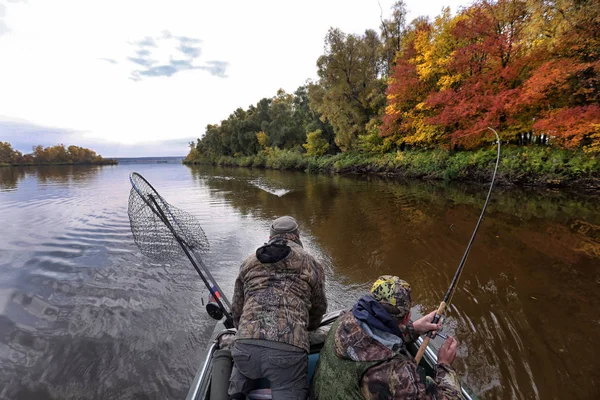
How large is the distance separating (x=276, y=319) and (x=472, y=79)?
1882cm

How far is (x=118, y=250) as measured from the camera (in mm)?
7832

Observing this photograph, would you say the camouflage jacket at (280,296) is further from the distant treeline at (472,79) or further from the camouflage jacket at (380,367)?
the distant treeline at (472,79)

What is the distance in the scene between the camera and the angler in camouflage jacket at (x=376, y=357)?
1501 mm

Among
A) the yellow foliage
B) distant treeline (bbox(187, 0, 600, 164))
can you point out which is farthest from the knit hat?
the yellow foliage

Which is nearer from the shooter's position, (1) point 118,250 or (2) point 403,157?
(1) point 118,250

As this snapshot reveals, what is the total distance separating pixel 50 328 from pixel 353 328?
5.42m

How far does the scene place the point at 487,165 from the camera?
16062 mm

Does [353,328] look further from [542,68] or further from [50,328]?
[542,68]

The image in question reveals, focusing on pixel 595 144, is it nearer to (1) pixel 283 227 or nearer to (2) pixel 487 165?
(2) pixel 487 165

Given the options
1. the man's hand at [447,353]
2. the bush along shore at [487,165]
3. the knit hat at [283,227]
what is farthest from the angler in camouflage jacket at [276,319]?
the bush along shore at [487,165]

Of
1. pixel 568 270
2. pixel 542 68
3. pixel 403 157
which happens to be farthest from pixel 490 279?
pixel 403 157

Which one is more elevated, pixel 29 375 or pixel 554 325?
pixel 554 325

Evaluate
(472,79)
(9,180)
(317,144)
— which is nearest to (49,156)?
(9,180)

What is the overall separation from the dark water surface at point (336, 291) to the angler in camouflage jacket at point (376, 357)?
7.15ft
